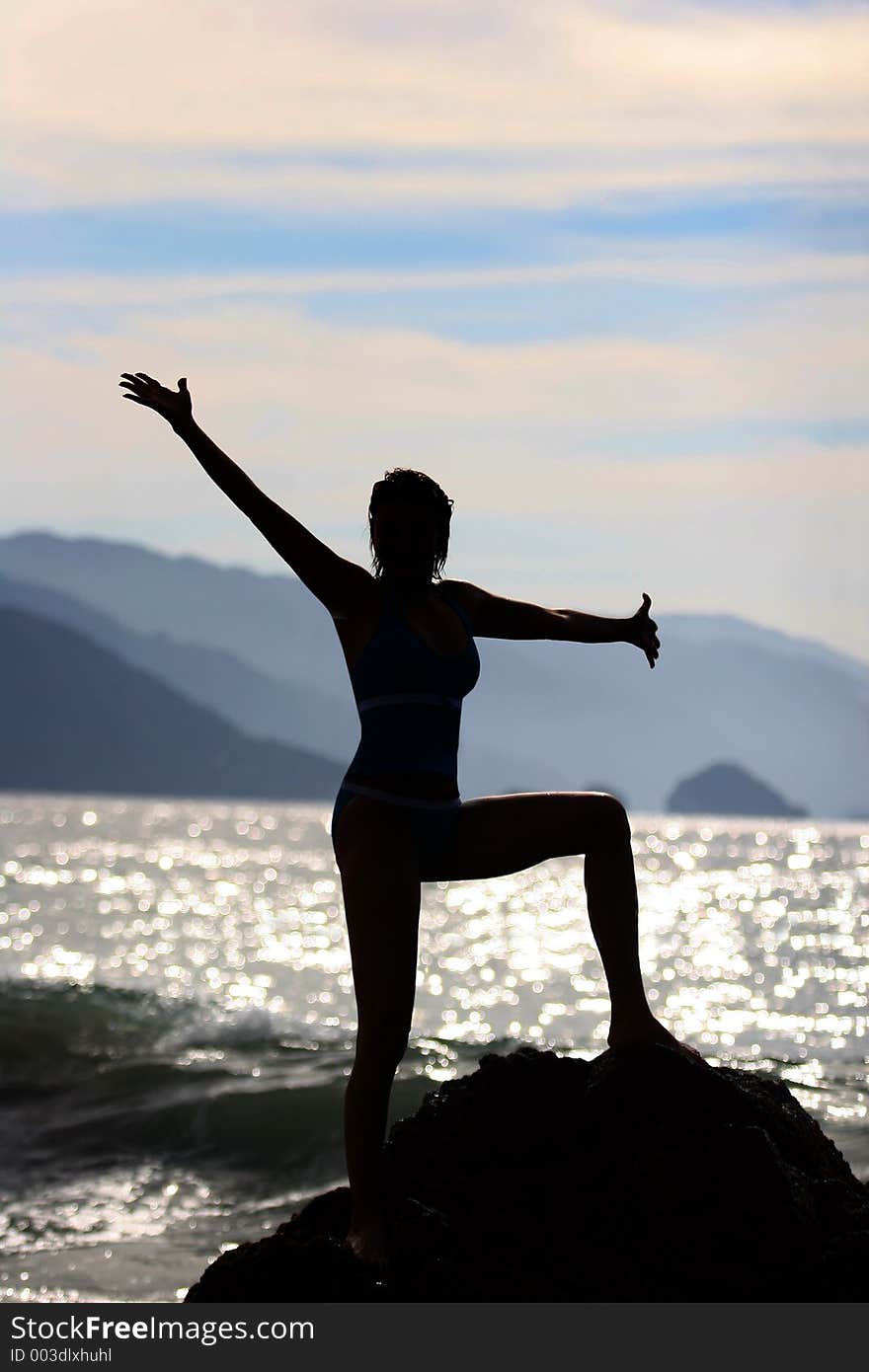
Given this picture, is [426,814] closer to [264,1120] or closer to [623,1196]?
[623,1196]

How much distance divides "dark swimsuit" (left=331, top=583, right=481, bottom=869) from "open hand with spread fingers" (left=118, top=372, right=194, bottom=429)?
3.13 ft

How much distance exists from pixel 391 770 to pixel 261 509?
1033mm

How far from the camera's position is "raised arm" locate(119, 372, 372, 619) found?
20.6 feet

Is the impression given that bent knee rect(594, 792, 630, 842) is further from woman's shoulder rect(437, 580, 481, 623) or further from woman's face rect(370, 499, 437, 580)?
woman's face rect(370, 499, 437, 580)

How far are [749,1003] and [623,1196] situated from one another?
34.3m

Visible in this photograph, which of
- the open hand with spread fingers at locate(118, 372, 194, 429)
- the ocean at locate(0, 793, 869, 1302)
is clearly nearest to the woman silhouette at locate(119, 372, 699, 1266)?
the open hand with spread fingers at locate(118, 372, 194, 429)

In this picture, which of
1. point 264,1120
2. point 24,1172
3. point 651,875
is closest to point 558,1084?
point 24,1172

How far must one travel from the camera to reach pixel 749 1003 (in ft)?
131

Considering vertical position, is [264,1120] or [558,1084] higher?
[558,1084]

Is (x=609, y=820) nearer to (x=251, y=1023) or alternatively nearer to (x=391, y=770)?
(x=391, y=770)

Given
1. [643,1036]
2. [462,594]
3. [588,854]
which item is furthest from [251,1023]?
[462,594]

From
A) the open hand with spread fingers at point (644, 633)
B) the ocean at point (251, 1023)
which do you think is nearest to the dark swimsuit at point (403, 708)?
the open hand with spread fingers at point (644, 633)

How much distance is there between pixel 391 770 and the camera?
653 centimetres
